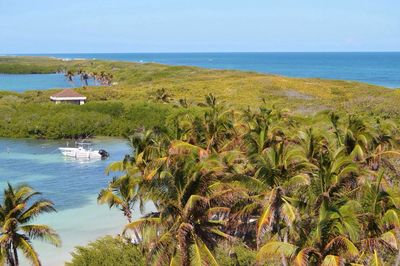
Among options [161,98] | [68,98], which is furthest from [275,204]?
[68,98]

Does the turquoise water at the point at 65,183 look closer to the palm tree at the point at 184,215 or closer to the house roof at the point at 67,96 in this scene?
the house roof at the point at 67,96

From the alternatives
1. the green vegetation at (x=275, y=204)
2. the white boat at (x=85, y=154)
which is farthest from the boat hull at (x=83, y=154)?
the green vegetation at (x=275, y=204)

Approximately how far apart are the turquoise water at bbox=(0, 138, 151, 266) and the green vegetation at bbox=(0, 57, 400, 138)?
294cm

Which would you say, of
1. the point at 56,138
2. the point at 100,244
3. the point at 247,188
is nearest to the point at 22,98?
the point at 56,138

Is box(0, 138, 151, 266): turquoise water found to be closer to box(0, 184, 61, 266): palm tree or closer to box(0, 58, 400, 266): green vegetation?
box(0, 58, 400, 266): green vegetation

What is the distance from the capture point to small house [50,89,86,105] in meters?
85.8

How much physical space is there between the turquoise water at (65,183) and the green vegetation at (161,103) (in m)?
2.94

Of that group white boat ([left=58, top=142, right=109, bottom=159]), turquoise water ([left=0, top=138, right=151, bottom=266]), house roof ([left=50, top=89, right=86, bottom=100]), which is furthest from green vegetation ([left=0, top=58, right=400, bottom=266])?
house roof ([left=50, top=89, right=86, bottom=100])

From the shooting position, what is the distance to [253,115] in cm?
4034

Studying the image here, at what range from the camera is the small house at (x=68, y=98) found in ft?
281

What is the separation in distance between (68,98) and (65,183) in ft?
125

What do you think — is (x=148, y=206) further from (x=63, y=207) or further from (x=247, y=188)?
(x=247, y=188)

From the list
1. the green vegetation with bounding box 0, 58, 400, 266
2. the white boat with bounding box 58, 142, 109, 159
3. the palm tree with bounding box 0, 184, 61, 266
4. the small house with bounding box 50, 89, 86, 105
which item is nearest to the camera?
the green vegetation with bounding box 0, 58, 400, 266

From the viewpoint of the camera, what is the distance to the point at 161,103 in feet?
273
